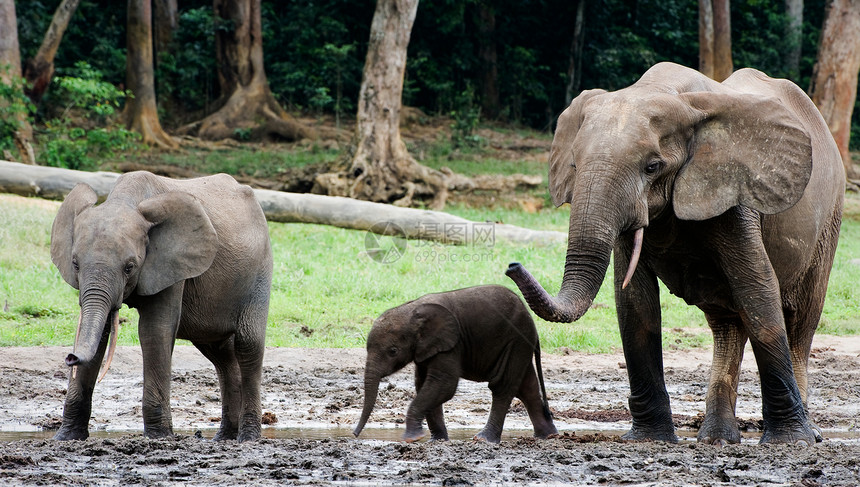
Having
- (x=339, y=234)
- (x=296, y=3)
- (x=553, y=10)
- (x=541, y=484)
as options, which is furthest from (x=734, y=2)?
(x=541, y=484)

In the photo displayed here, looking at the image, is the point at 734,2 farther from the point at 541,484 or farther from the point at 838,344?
the point at 541,484

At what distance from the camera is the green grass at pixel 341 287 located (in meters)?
11.8

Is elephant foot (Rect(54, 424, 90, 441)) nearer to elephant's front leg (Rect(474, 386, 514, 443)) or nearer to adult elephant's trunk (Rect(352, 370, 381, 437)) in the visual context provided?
adult elephant's trunk (Rect(352, 370, 381, 437))

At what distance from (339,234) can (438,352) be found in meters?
10.5

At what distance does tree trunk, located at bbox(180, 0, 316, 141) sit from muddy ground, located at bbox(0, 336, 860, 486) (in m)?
17.8

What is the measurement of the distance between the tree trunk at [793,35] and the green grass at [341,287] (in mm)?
14412

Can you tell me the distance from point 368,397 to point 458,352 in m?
0.68

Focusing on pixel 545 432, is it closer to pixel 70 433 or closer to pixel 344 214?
pixel 70 433

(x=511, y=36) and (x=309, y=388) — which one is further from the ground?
(x=511, y=36)

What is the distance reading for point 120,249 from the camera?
21.4 feet

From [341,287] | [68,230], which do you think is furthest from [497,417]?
[341,287]

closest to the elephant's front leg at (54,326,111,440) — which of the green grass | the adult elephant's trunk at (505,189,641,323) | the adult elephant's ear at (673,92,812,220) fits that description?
the adult elephant's trunk at (505,189,641,323)

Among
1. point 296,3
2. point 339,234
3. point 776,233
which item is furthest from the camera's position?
point 296,3

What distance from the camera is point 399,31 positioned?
2052 cm
